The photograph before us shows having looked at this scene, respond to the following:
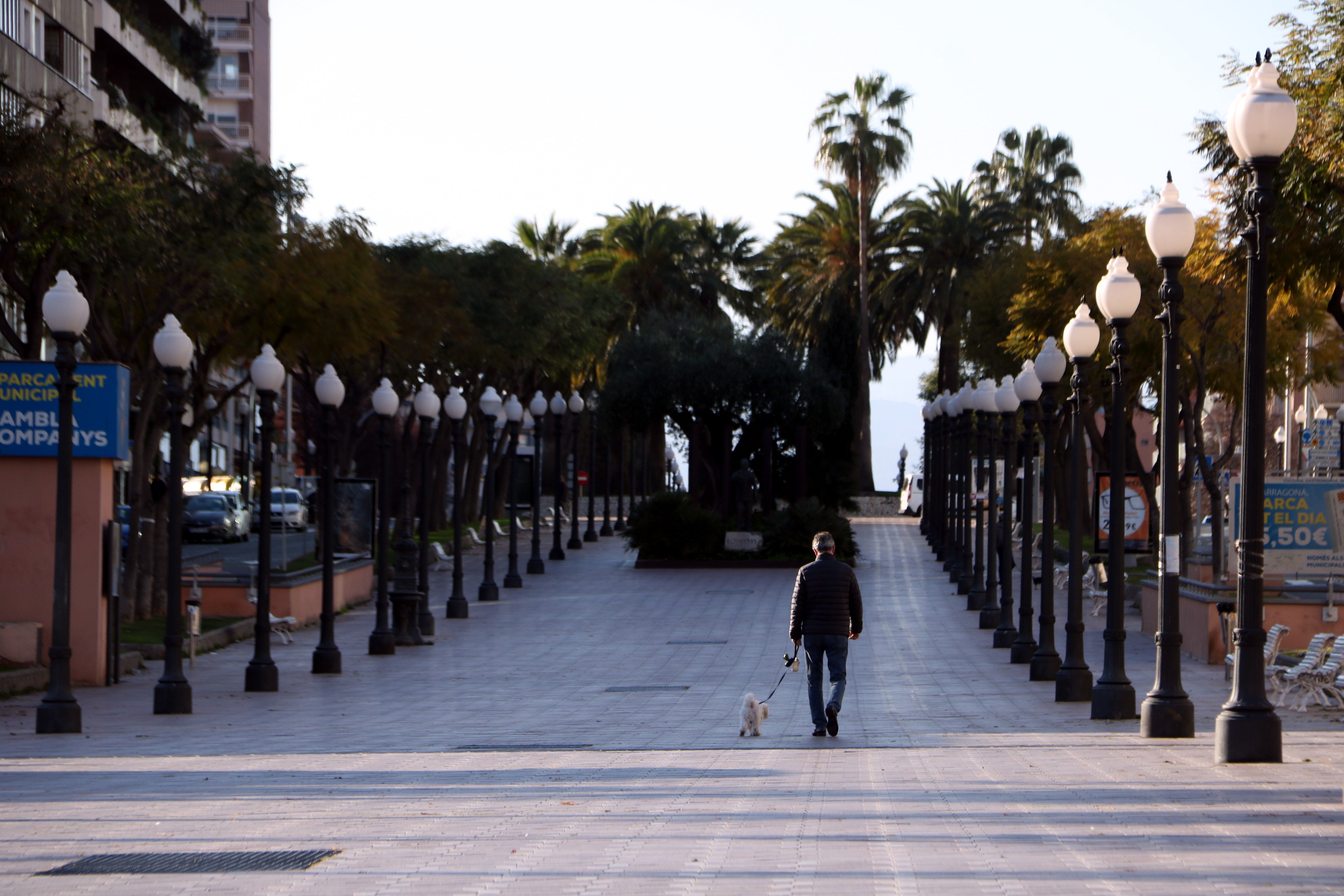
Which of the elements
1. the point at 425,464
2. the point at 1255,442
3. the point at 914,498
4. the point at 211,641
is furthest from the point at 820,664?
the point at 914,498

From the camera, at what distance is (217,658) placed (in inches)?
886

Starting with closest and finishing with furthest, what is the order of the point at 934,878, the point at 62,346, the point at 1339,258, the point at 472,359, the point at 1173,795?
the point at 934,878
the point at 1173,795
the point at 62,346
the point at 1339,258
the point at 472,359

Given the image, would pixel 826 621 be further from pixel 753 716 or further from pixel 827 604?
pixel 753 716

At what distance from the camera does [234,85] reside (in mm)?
84125

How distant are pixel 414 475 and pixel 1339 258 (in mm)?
47520

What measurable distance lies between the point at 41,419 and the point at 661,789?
36.4 feet

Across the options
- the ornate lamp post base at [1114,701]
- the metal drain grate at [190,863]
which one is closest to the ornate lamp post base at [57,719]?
the metal drain grate at [190,863]

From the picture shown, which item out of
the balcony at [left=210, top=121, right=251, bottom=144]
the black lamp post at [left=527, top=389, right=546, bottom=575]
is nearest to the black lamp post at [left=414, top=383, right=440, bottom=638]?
the black lamp post at [left=527, top=389, right=546, bottom=575]

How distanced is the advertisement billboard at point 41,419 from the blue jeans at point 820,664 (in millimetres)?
9098

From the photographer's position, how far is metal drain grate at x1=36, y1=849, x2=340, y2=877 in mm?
6961

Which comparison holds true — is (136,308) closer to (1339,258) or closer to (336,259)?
(336,259)

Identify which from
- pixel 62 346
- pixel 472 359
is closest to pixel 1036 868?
pixel 62 346

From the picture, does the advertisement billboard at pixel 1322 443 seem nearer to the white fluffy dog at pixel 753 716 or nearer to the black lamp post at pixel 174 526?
the white fluffy dog at pixel 753 716

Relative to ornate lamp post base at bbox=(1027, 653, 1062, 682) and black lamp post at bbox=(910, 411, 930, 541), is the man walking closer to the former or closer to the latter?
ornate lamp post base at bbox=(1027, 653, 1062, 682)
